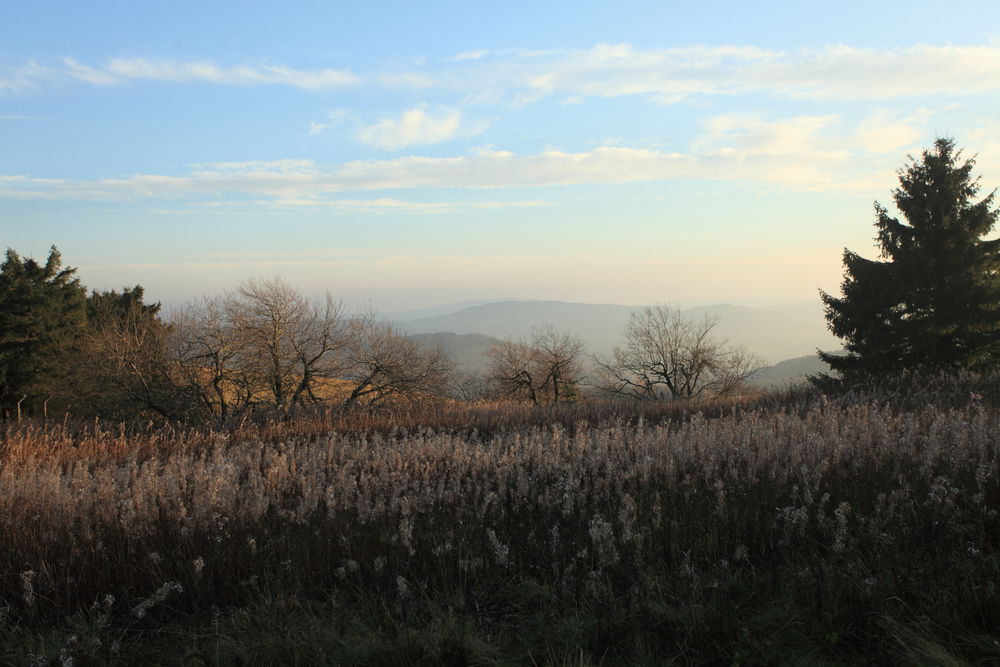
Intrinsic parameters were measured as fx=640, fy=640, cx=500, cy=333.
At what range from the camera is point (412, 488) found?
21.1ft

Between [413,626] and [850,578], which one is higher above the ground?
[850,578]

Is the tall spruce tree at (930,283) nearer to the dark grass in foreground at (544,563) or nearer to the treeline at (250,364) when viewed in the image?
the treeline at (250,364)

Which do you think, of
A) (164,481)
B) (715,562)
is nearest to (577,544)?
(715,562)

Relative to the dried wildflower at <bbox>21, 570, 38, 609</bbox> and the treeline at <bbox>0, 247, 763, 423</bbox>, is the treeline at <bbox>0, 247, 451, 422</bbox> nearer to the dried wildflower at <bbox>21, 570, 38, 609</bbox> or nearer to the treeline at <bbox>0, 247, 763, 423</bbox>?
the treeline at <bbox>0, 247, 763, 423</bbox>

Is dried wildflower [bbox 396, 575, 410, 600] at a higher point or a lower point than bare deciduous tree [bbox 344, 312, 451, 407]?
lower

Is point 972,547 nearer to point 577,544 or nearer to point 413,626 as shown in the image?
point 577,544

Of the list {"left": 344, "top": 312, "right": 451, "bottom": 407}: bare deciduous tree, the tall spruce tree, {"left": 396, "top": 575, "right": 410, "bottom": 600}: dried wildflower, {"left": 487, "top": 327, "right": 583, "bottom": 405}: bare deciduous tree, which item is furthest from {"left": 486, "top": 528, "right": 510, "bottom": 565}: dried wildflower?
{"left": 487, "top": 327, "right": 583, "bottom": 405}: bare deciduous tree

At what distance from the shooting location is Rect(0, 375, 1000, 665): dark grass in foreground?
3475mm

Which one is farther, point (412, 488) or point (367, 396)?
point (367, 396)

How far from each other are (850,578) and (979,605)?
0.60 m

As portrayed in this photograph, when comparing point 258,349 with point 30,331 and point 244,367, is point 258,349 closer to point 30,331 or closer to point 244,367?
point 244,367

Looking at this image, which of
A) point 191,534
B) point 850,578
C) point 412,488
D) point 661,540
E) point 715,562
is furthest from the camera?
point 412,488

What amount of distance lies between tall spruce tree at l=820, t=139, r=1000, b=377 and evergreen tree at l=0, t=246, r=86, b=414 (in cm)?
4142

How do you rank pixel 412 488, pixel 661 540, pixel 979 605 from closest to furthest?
pixel 979 605
pixel 661 540
pixel 412 488
